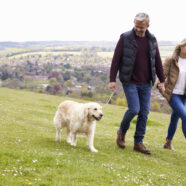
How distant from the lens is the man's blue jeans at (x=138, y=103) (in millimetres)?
9086

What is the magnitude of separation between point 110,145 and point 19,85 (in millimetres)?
109303

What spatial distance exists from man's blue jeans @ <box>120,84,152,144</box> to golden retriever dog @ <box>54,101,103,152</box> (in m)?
0.98

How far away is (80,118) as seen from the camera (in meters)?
9.15

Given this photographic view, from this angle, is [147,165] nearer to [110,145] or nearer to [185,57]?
[110,145]

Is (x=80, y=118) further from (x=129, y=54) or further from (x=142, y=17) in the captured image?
(x=142, y=17)

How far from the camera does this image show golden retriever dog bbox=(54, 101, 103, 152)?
29.2 feet

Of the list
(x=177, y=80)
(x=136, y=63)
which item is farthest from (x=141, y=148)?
(x=136, y=63)

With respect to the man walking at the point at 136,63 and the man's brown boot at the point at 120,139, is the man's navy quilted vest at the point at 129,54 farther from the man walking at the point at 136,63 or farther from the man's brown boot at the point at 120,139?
the man's brown boot at the point at 120,139

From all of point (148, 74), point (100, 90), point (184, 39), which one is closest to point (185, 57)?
point (184, 39)

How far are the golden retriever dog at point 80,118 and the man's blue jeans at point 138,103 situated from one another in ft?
3.21

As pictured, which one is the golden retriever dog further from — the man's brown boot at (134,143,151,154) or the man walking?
the man's brown boot at (134,143,151,154)

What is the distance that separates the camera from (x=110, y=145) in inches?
419

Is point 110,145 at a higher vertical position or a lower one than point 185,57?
lower

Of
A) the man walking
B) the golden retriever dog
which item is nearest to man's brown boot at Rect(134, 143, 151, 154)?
the man walking
